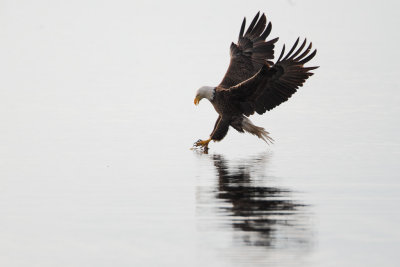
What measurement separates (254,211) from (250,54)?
6097mm

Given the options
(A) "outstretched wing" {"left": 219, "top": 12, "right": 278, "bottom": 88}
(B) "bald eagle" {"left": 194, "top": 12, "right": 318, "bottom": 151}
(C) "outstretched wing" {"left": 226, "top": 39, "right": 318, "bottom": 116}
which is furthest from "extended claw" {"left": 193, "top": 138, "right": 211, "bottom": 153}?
(A) "outstretched wing" {"left": 219, "top": 12, "right": 278, "bottom": 88}

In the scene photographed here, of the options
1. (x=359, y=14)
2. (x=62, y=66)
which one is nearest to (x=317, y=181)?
(x=62, y=66)

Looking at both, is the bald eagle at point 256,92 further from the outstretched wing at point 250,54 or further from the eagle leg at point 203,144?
the outstretched wing at point 250,54

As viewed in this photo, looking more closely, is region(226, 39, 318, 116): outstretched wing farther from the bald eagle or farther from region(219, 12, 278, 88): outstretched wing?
region(219, 12, 278, 88): outstretched wing

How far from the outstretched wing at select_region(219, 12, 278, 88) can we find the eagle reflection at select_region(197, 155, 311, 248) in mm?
3360

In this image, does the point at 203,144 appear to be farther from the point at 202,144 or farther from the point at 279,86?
the point at 279,86

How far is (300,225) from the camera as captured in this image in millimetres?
7398

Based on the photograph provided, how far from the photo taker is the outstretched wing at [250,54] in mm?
13344

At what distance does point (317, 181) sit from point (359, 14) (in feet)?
112

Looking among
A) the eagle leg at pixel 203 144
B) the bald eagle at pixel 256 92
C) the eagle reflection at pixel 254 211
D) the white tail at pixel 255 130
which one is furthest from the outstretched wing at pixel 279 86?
the eagle reflection at pixel 254 211

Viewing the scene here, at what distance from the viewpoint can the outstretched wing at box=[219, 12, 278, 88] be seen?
1334 cm

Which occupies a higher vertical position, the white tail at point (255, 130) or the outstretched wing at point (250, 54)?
the outstretched wing at point (250, 54)

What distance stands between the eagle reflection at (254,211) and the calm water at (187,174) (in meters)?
0.02

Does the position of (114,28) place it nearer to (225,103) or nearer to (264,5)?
(264,5)
